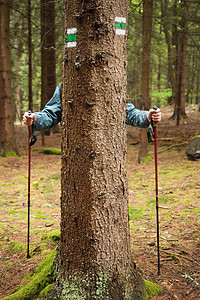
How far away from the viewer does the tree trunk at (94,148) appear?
Result: 7.38 ft

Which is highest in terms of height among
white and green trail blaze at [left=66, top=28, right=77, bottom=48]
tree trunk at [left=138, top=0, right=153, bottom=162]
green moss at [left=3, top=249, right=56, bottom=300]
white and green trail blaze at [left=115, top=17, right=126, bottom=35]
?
tree trunk at [left=138, top=0, right=153, bottom=162]

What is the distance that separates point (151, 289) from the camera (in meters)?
2.67

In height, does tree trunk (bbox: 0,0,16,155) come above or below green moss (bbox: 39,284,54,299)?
above

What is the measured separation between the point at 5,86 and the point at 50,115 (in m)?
7.50

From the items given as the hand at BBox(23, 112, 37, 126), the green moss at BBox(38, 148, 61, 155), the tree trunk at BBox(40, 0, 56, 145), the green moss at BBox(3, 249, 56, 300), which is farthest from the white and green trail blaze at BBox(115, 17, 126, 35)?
the tree trunk at BBox(40, 0, 56, 145)

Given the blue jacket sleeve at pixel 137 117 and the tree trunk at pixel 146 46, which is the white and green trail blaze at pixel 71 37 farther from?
the tree trunk at pixel 146 46

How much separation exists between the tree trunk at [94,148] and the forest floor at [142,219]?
2.67ft

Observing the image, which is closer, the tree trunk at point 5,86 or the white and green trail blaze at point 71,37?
the white and green trail blaze at point 71,37

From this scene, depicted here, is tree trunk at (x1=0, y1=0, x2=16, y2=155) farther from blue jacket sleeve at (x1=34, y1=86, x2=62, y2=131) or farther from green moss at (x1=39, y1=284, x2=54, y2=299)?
green moss at (x1=39, y1=284, x2=54, y2=299)

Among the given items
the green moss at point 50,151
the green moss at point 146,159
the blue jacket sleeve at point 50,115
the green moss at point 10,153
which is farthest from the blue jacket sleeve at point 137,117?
the green moss at point 50,151

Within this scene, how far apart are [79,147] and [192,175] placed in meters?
5.63

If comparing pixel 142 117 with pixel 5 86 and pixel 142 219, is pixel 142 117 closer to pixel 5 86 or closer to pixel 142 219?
pixel 142 219

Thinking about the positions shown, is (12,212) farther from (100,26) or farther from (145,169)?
(145,169)

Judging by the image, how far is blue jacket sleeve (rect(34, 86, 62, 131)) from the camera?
2.78 m
